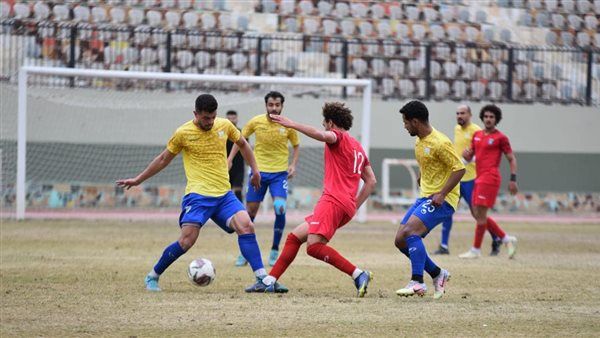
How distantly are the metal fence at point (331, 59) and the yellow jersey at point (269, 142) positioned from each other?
405 inches

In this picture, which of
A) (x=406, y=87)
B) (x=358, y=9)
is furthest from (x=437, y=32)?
(x=406, y=87)

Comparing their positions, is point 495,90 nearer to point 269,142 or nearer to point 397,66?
point 397,66

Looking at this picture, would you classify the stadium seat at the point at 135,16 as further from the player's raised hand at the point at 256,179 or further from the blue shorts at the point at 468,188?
the player's raised hand at the point at 256,179

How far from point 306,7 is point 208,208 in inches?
751

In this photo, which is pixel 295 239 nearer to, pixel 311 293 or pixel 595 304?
pixel 311 293

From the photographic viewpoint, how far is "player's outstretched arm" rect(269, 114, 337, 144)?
996cm

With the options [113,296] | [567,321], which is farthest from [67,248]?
[567,321]

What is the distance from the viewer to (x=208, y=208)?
36.6 ft

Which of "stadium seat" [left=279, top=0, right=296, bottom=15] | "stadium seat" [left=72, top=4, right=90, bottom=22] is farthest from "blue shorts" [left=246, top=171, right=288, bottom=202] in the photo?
"stadium seat" [left=279, top=0, right=296, bottom=15]

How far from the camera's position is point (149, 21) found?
28094mm

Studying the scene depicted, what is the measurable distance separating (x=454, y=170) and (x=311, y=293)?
1.98m

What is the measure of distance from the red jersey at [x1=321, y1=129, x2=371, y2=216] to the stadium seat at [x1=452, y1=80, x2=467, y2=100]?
17983 mm

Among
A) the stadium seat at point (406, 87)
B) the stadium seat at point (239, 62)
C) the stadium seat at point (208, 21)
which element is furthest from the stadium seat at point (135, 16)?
the stadium seat at point (406, 87)

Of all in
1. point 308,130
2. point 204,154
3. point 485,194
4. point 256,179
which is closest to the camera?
point 308,130
